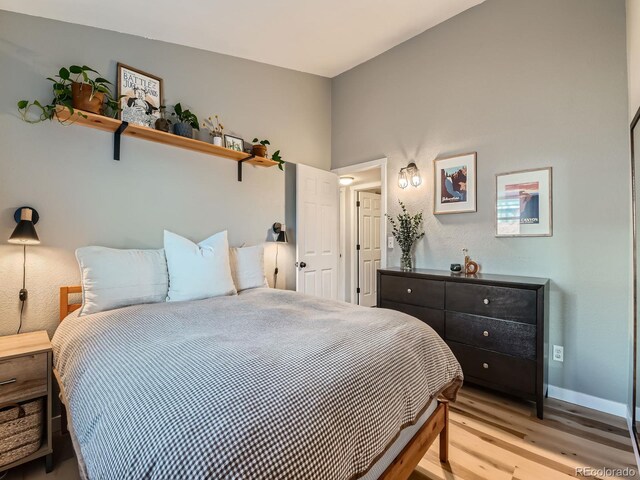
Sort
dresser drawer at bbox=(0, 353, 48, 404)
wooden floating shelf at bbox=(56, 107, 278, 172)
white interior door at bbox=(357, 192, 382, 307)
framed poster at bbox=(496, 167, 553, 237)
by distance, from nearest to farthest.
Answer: dresser drawer at bbox=(0, 353, 48, 404) → wooden floating shelf at bbox=(56, 107, 278, 172) → framed poster at bbox=(496, 167, 553, 237) → white interior door at bbox=(357, 192, 382, 307)

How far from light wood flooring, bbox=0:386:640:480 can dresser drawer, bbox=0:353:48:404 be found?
1.45ft

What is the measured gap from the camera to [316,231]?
363cm

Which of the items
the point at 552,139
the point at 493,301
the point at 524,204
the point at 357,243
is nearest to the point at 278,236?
the point at 493,301

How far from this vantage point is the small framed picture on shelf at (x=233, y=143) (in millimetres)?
2947

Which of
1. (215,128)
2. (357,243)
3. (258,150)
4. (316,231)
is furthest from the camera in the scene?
(357,243)

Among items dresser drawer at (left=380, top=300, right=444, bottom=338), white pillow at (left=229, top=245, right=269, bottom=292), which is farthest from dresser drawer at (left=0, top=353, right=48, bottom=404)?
dresser drawer at (left=380, top=300, right=444, bottom=338)

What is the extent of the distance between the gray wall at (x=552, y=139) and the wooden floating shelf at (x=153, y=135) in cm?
176

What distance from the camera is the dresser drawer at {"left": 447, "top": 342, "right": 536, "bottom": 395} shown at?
6.94 ft

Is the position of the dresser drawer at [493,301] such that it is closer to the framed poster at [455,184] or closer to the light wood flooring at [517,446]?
the light wood flooring at [517,446]

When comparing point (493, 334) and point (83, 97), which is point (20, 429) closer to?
point (83, 97)

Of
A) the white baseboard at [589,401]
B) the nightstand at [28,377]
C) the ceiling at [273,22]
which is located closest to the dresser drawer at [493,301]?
the white baseboard at [589,401]

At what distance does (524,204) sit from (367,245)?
3130 mm

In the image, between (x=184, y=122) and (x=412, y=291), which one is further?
(x=412, y=291)

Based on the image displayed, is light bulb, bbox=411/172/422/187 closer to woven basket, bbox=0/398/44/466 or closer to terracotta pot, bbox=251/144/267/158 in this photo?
terracotta pot, bbox=251/144/267/158
